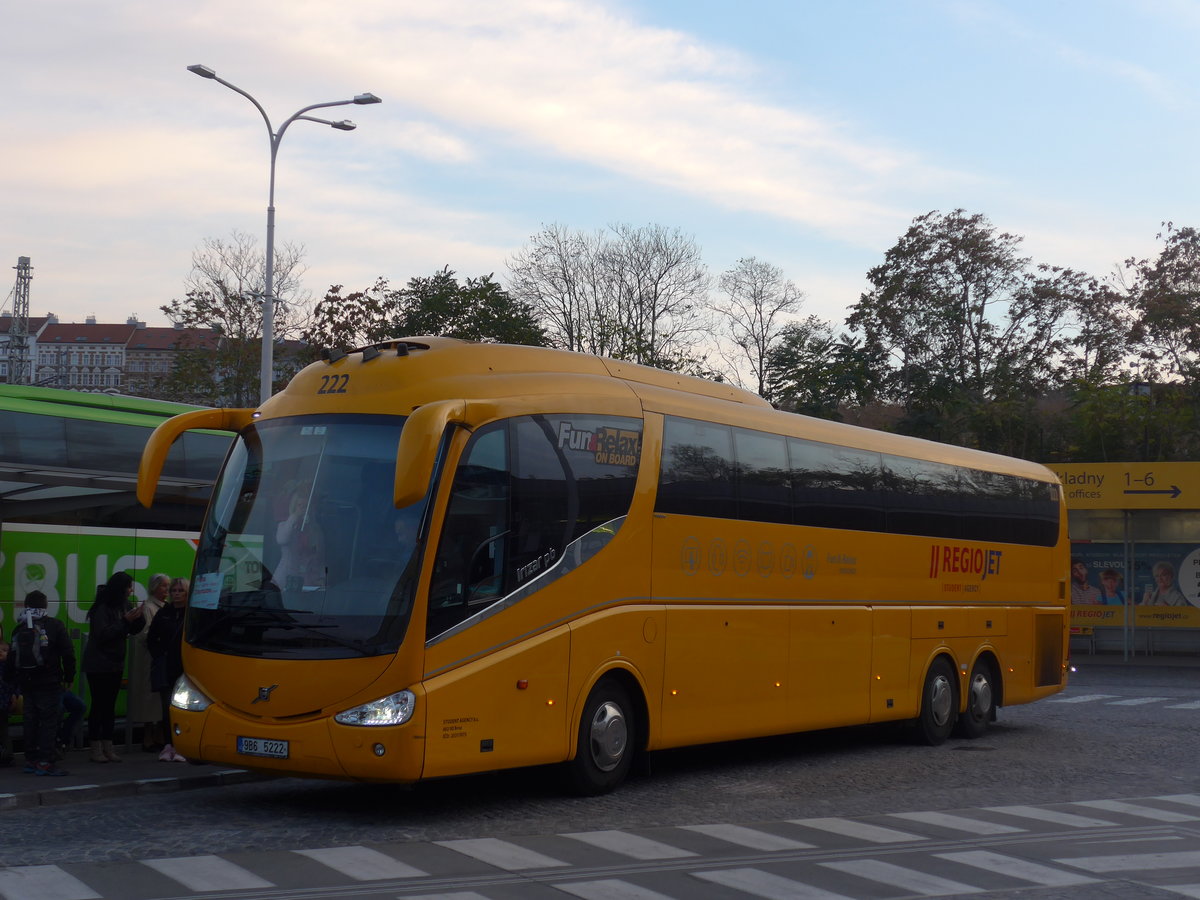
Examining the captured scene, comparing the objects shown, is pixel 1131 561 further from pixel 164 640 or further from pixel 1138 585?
pixel 164 640

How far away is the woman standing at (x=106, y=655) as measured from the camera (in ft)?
43.1

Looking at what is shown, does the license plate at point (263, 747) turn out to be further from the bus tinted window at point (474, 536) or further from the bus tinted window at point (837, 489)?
the bus tinted window at point (837, 489)

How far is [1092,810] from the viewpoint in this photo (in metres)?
12.1

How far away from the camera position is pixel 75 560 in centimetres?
1502

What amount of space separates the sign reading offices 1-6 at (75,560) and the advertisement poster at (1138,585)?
23.8 metres

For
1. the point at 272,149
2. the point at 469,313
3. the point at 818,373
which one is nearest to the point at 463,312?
the point at 469,313

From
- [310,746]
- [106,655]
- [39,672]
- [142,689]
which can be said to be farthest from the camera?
[142,689]

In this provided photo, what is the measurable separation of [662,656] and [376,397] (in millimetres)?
3594

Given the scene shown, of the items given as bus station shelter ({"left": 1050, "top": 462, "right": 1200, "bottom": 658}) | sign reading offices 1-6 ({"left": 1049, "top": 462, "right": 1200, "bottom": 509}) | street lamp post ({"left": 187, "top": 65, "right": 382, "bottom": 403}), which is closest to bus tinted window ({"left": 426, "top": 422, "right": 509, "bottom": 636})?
street lamp post ({"left": 187, "top": 65, "right": 382, "bottom": 403})

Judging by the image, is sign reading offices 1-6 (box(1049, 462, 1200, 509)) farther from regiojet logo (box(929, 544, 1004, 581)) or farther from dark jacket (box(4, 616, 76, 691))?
dark jacket (box(4, 616, 76, 691))

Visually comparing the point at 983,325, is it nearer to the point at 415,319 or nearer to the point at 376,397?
the point at 415,319

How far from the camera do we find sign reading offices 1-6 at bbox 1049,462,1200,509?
32.5m

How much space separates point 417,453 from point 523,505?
7.27 feet

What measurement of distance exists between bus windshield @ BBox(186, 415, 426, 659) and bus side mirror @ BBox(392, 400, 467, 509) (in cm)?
118
